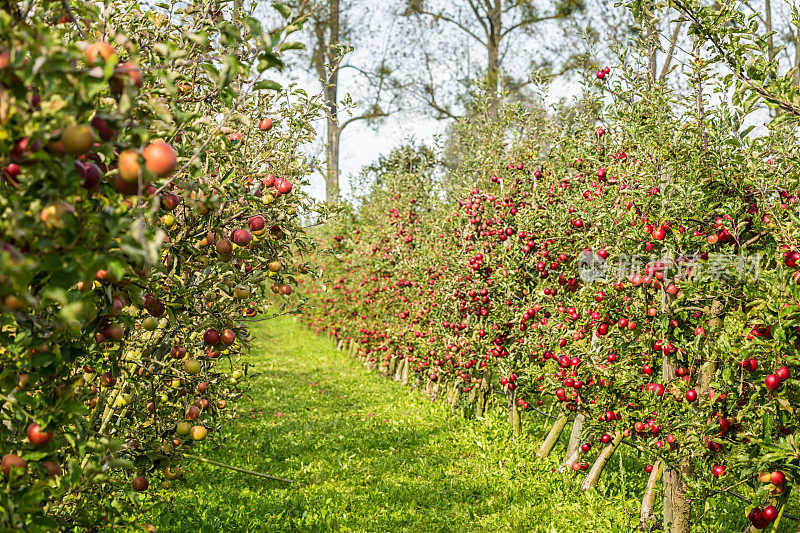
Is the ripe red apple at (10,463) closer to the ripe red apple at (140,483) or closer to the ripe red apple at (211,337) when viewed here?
the ripe red apple at (211,337)

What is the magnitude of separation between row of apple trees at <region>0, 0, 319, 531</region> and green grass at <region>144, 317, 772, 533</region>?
3.57ft

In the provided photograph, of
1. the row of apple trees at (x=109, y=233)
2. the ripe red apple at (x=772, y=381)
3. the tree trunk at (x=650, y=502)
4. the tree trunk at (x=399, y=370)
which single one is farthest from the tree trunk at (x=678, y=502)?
the tree trunk at (x=399, y=370)

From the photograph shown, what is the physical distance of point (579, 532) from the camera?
441cm

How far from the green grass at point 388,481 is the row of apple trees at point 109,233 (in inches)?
42.9

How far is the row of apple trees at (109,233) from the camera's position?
3.93ft

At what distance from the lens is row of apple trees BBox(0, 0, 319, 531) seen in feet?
3.93

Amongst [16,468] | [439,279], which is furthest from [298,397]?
[16,468]

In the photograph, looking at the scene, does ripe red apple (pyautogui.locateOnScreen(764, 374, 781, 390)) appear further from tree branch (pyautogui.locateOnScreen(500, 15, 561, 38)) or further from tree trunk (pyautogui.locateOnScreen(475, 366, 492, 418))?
tree branch (pyautogui.locateOnScreen(500, 15, 561, 38))

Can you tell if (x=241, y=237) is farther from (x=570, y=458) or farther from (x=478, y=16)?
(x=478, y=16)

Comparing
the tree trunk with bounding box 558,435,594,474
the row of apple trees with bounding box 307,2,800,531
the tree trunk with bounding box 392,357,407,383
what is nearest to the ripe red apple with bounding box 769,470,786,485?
the row of apple trees with bounding box 307,2,800,531

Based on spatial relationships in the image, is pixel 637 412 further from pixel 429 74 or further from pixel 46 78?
pixel 429 74

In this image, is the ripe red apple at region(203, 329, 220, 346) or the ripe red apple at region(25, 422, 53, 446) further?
the ripe red apple at region(203, 329, 220, 346)

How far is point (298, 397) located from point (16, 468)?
295 inches

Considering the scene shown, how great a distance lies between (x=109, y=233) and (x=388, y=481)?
4602 millimetres
